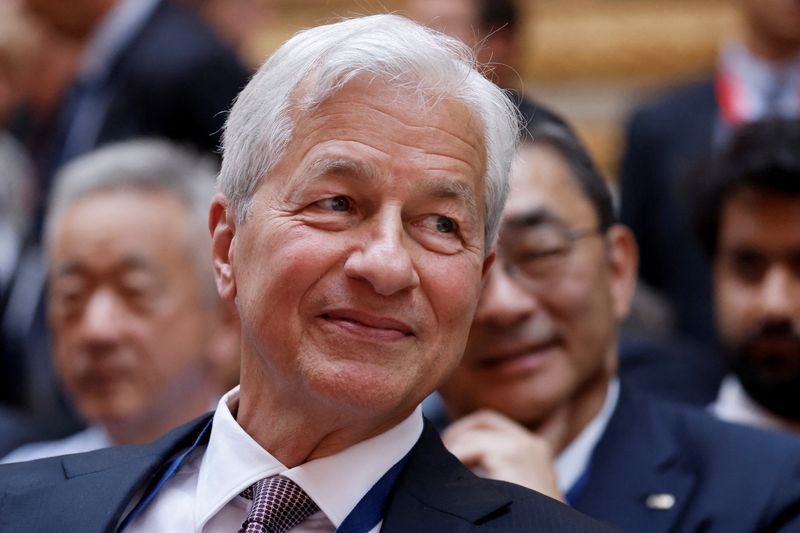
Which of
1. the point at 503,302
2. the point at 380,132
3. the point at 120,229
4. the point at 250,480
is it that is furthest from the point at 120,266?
the point at 380,132

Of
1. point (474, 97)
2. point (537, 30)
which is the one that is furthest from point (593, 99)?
point (474, 97)

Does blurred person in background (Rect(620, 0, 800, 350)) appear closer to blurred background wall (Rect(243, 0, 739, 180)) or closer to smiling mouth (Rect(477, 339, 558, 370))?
smiling mouth (Rect(477, 339, 558, 370))

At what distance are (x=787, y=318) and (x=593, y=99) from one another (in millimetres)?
4071

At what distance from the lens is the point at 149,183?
13.9 feet

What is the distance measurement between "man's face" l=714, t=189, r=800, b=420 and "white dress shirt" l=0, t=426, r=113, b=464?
183cm

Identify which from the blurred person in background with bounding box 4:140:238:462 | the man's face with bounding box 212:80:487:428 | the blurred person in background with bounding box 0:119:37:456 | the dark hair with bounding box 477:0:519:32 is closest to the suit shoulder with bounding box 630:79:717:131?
the dark hair with bounding box 477:0:519:32

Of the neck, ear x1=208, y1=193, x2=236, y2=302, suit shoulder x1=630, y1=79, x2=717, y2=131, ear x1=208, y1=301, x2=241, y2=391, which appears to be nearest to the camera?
the neck

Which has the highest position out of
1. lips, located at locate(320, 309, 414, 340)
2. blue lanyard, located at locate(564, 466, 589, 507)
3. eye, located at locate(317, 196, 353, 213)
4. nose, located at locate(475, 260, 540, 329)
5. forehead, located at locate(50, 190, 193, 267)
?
eye, located at locate(317, 196, 353, 213)

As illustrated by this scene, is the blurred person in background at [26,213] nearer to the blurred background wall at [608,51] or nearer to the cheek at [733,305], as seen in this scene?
the blurred background wall at [608,51]

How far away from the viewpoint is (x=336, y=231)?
2338mm

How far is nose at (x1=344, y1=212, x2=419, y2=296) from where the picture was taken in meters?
A: 2.27

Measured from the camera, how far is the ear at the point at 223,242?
252 centimetres

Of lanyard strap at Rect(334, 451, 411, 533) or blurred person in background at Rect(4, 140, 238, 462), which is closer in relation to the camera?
lanyard strap at Rect(334, 451, 411, 533)

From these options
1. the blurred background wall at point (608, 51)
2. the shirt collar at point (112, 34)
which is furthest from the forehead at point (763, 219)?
the blurred background wall at point (608, 51)
